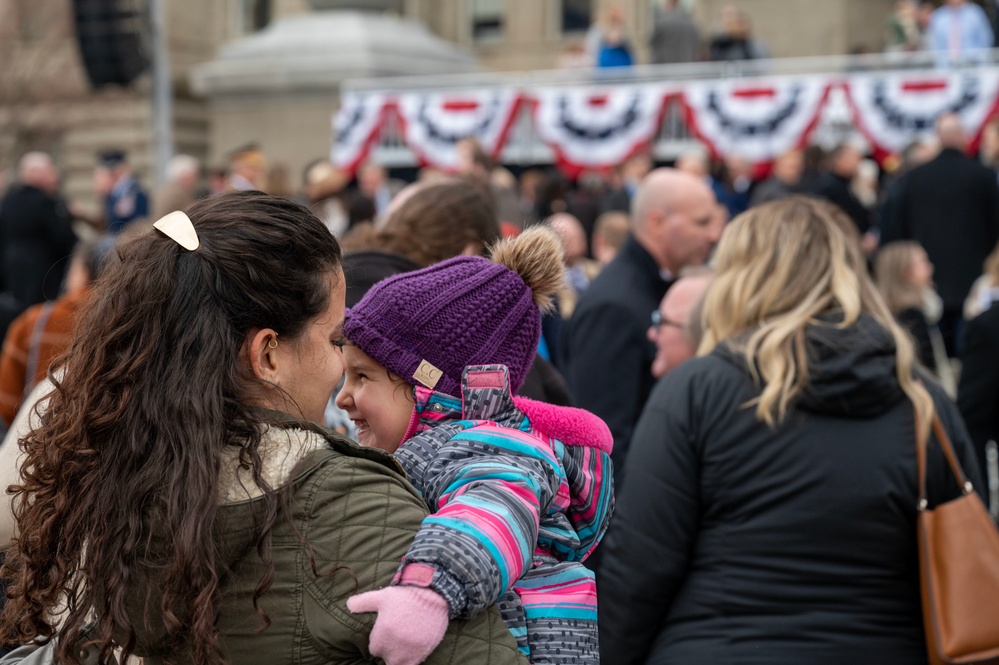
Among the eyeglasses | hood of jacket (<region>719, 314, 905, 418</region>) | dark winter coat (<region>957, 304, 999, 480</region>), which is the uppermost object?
hood of jacket (<region>719, 314, 905, 418</region>)

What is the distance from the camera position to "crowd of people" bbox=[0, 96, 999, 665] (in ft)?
5.50

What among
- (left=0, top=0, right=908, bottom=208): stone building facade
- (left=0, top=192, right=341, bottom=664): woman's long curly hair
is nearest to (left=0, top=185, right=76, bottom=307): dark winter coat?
(left=0, top=0, right=908, bottom=208): stone building facade

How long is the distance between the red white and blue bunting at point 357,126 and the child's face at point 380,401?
13678mm

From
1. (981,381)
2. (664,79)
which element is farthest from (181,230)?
(664,79)

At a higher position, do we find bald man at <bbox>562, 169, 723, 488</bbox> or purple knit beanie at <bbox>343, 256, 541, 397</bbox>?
purple knit beanie at <bbox>343, 256, 541, 397</bbox>

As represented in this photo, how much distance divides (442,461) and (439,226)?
6.13 ft

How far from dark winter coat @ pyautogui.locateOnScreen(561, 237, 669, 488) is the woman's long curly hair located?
111 inches

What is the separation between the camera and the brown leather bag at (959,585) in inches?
114

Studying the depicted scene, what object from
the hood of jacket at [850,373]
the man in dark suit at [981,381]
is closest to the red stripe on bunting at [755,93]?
the man in dark suit at [981,381]

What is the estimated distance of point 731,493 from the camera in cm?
305

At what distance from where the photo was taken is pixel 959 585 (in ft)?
9.54

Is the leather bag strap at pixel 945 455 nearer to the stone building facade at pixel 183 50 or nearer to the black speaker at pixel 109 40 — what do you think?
the black speaker at pixel 109 40

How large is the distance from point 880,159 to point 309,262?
502 inches

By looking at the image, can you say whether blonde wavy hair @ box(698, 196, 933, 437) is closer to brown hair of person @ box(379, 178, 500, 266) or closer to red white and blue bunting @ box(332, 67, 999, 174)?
brown hair of person @ box(379, 178, 500, 266)
